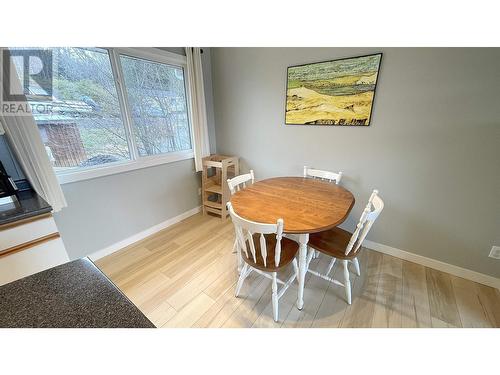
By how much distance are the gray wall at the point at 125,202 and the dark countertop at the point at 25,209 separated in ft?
1.54

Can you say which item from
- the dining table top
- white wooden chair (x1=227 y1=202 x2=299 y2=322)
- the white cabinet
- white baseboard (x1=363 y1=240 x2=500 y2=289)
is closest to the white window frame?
the white cabinet

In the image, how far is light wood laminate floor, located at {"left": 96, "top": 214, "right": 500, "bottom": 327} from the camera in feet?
4.39

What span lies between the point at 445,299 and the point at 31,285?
2.40 metres

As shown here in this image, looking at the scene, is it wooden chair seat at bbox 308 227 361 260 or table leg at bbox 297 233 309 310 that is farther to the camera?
wooden chair seat at bbox 308 227 361 260

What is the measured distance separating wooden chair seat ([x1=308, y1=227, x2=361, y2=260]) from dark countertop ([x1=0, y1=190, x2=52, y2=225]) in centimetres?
170

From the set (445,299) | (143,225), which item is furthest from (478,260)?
(143,225)

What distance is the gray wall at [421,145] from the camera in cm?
140

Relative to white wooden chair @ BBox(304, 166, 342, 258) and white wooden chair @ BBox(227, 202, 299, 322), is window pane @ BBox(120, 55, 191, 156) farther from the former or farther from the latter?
white wooden chair @ BBox(304, 166, 342, 258)

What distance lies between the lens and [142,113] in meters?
2.08

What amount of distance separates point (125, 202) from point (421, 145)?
9.33 feet

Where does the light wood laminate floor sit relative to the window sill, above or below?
below
